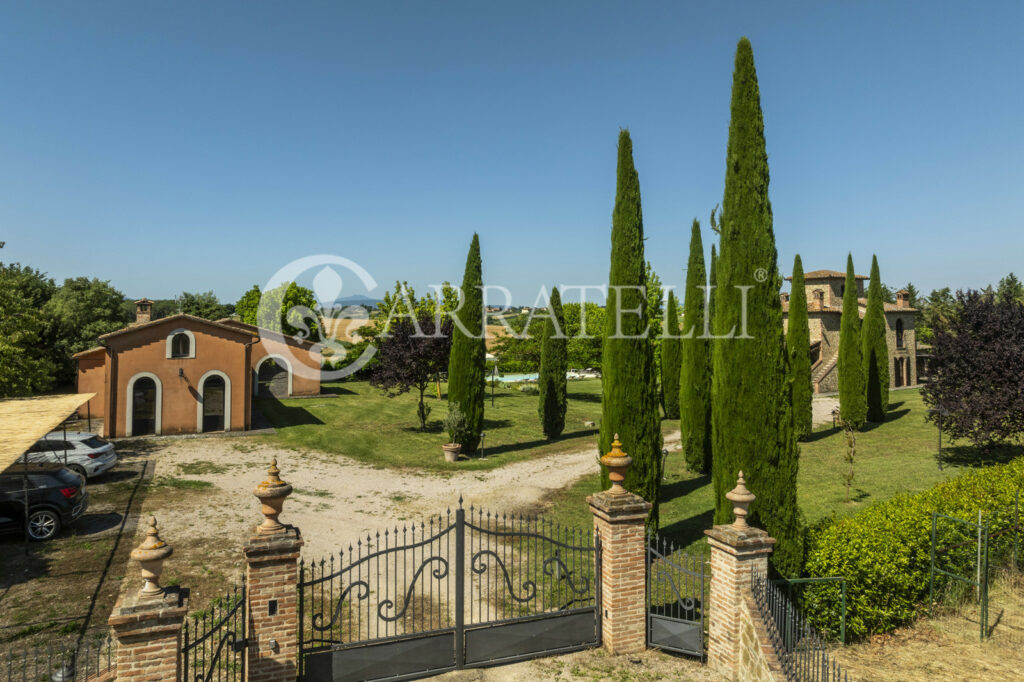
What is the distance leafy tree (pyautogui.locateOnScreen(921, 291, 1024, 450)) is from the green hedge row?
9.11 m

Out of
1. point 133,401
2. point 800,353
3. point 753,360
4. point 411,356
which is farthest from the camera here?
point 800,353

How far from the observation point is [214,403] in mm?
25875

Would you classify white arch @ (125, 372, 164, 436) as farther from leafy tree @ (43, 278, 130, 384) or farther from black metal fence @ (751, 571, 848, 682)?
black metal fence @ (751, 571, 848, 682)

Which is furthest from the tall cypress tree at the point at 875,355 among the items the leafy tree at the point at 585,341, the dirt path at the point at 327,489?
the dirt path at the point at 327,489

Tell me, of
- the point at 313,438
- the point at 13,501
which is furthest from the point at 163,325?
the point at 13,501

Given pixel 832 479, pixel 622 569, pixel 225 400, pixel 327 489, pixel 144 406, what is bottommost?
pixel 832 479

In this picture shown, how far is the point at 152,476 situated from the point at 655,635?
664 inches

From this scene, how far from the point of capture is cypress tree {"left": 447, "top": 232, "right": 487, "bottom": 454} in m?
24.2

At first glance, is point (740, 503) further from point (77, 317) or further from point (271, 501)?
point (77, 317)

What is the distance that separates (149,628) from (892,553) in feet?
34.8

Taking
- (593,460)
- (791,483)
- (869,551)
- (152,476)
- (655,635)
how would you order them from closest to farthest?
(655,635) < (869,551) < (791,483) < (152,476) < (593,460)

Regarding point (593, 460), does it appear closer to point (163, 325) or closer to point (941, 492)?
point (941, 492)

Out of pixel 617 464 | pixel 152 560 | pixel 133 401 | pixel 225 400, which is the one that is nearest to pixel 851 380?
pixel 617 464

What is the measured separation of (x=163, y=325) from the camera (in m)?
24.8
